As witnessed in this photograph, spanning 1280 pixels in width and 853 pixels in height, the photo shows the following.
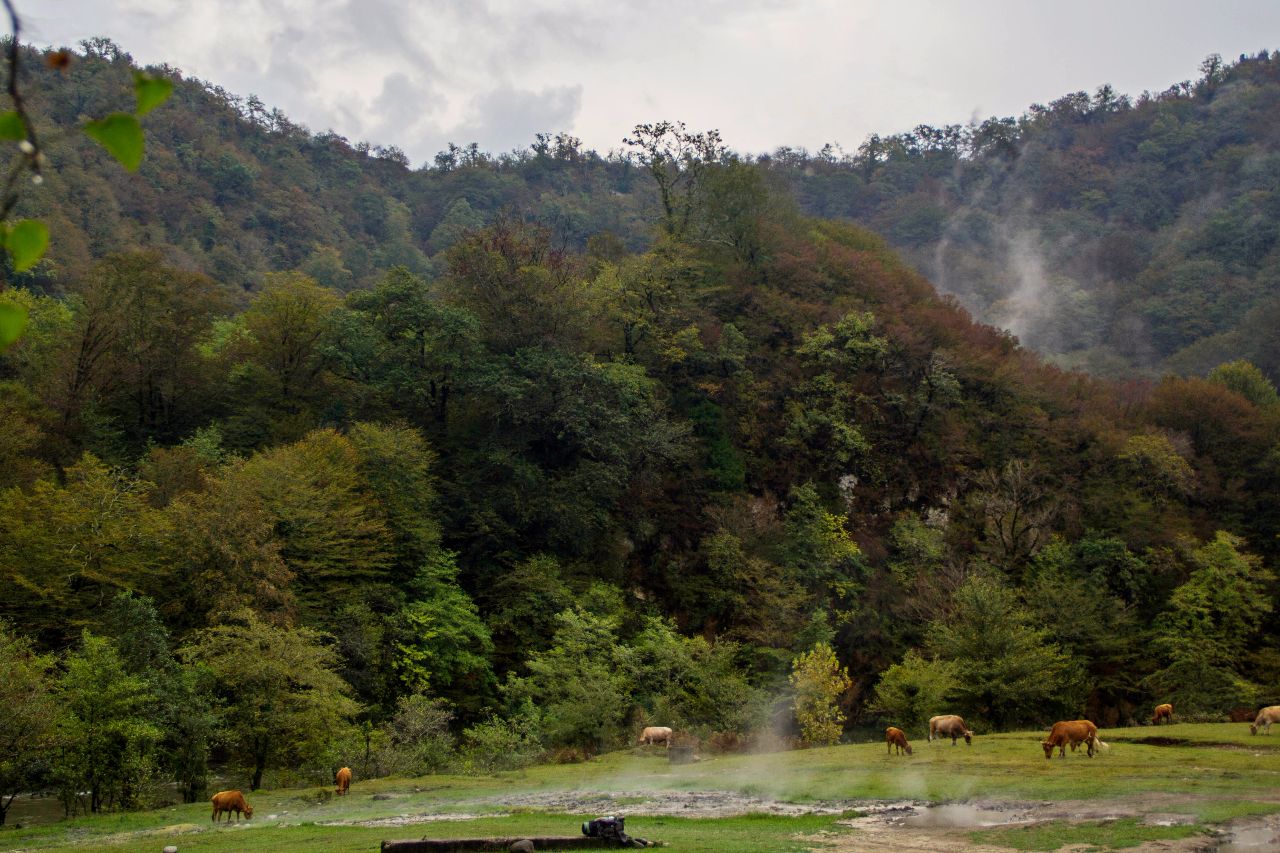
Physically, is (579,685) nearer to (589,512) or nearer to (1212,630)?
(589,512)

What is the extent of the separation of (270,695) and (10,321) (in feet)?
88.3

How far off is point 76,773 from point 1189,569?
4113cm

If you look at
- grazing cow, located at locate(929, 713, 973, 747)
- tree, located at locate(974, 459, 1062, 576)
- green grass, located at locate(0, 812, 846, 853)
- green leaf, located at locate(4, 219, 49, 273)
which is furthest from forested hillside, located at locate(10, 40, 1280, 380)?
green leaf, located at locate(4, 219, 49, 273)

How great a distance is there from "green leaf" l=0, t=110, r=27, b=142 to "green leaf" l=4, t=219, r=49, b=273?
0.19m

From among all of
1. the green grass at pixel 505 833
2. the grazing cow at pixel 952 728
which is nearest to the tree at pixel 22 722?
the green grass at pixel 505 833

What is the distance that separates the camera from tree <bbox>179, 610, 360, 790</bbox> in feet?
86.4

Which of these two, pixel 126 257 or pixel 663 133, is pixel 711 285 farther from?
pixel 126 257

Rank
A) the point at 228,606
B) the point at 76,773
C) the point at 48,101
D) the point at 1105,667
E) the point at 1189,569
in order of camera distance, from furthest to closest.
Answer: the point at 48,101 → the point at 1189,569 → the point at 1105,667 → the point at 228,606 → the point at 76,773

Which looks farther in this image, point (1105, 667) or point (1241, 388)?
point (1241, 388)

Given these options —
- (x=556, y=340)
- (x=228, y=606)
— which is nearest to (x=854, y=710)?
(x=556, y=340)

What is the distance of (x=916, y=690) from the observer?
1302 inches

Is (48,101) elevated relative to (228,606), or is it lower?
elevated

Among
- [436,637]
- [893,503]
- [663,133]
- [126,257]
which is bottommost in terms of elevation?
[436,637]

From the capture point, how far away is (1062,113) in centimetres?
13050
